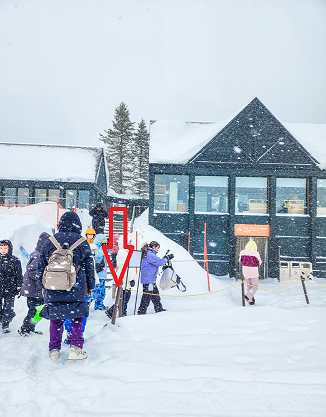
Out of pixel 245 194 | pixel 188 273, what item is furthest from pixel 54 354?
pixel 245 194

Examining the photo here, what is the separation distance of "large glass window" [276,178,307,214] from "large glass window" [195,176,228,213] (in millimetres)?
3141

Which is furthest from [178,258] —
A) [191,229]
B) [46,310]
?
[46,310]

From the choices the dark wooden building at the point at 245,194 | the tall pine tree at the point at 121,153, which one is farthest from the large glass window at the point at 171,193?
the tall pine tree at the point at 121,153

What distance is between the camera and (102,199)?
1140 inches

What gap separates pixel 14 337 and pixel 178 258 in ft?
23.0

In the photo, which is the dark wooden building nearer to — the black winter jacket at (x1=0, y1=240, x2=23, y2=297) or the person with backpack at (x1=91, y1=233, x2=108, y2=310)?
the person with backpack at (x1=91, y1=233, x2=108, y2=310)

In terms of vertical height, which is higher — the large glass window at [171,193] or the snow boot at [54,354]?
the large glass window at [171,193]

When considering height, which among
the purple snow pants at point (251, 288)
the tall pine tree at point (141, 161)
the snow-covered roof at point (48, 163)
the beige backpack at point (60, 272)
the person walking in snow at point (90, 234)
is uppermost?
the tall pine tree at point (141, 161)

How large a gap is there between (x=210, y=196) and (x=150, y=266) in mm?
10306

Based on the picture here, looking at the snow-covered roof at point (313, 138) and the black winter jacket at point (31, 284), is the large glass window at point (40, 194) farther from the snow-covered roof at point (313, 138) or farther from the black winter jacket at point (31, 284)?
the black winter jacket at point (31, 284)

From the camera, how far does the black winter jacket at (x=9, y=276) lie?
4438 millimetres

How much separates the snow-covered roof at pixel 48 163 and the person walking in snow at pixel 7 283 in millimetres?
17118

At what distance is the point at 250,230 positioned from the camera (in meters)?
15.1

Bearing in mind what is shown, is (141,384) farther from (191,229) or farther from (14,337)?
(191,229)
